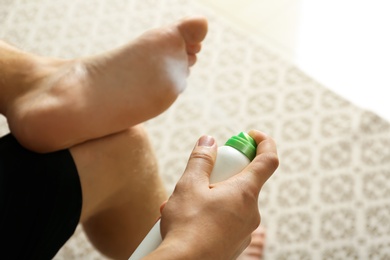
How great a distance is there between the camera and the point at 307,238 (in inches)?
40.6

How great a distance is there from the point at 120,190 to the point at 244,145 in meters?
0.28

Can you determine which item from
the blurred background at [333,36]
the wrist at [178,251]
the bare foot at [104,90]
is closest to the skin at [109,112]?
the bare foot at [104,90]

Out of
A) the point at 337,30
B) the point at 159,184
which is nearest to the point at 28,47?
the point at 159,184

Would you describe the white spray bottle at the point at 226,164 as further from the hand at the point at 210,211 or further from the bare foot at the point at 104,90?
the bare foot at the point at 104,90

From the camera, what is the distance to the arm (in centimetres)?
56

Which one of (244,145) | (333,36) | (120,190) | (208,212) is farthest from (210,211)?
(333,36)

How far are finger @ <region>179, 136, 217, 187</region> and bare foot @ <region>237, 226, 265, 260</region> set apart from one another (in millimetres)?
414

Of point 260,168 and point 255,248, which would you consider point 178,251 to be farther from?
point 255,248

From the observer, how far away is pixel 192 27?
0.92 meters

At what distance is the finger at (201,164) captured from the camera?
0.60 m

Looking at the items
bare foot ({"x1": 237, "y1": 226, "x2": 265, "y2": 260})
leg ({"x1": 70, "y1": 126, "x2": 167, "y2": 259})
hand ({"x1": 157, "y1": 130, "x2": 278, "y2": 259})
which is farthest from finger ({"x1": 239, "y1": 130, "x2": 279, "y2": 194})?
bare foot ({"x1": 237, "y1": 226, "x2": 265, "y2": 260})

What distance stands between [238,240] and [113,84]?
37 cm

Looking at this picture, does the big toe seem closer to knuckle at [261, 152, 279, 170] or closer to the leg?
the leg

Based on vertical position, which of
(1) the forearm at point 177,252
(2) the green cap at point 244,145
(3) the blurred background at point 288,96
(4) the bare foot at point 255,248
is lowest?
(4) the bare foot at point 255,248
